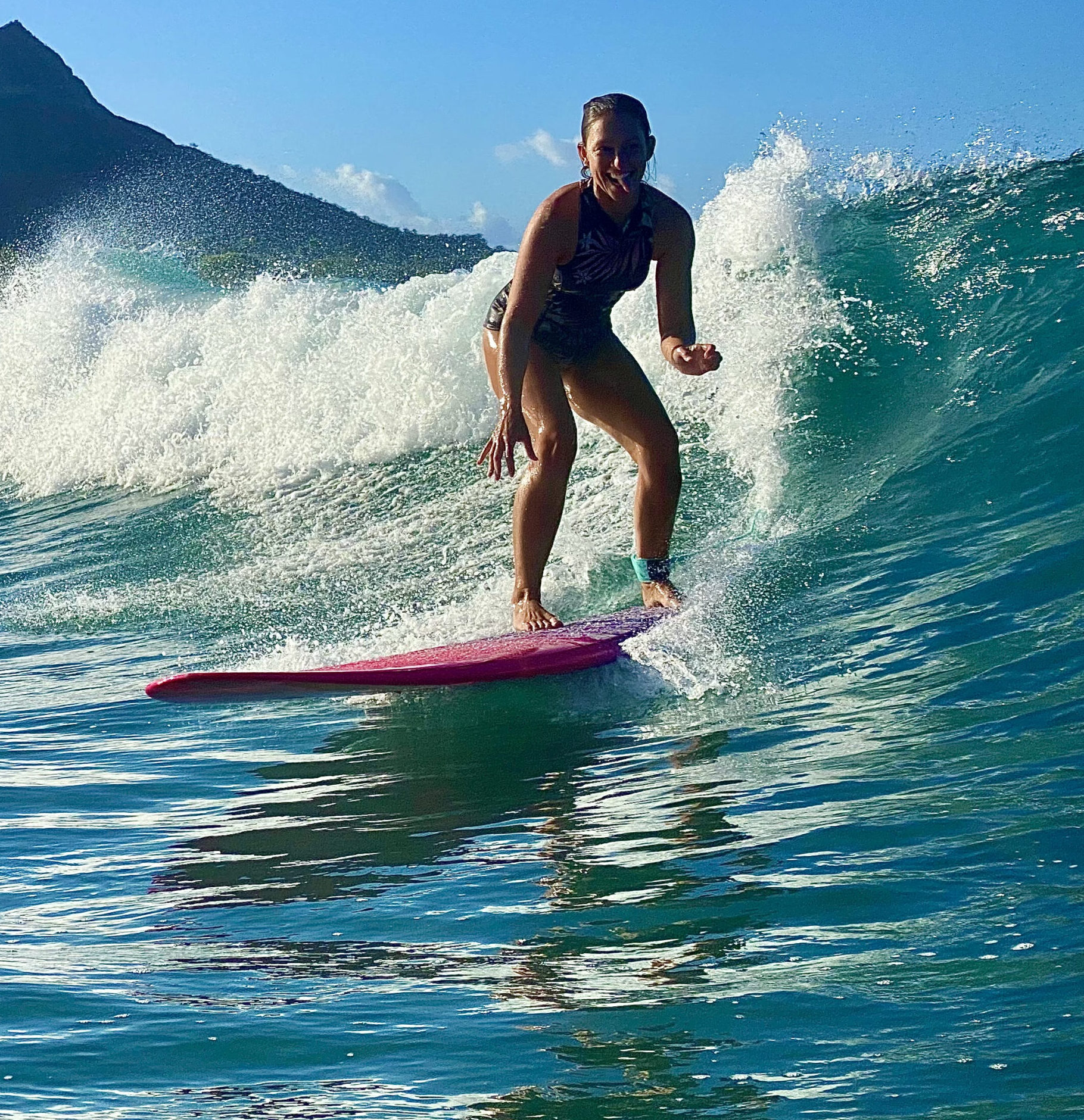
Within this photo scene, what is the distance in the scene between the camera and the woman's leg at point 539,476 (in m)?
5.29

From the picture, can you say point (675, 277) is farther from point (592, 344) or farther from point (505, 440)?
point (505, 440)

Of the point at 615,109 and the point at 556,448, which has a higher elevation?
the point at 615,109

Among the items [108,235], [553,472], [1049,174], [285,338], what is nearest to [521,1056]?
[553,472]

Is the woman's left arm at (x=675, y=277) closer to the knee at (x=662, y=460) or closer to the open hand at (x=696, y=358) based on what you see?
the open hand at (x=696, y=358)

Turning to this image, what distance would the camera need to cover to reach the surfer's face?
4875mm

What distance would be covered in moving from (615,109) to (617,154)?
0.48ft

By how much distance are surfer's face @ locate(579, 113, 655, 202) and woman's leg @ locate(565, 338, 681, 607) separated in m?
0.63

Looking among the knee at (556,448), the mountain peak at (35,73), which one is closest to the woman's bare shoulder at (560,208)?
the knee at (556,448)

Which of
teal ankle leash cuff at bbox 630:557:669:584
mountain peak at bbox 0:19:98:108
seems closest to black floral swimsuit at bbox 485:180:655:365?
teal ankle leash cuff at bbox 630:557:669:584

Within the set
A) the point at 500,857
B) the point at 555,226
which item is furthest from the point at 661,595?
the point at 500,857

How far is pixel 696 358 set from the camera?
4914mm

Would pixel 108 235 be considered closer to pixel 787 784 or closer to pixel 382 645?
pixel 382 645

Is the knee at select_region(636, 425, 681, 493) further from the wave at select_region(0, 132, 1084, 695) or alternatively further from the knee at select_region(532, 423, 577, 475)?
the wave at select_region(0, 132, 1084, 695)

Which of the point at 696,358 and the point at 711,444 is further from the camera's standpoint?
the point at 711,444
